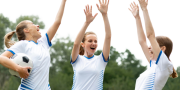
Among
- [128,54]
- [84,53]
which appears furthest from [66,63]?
[84,53]

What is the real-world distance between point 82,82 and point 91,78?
0.67 feet

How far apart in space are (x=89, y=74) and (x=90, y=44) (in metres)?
0.70

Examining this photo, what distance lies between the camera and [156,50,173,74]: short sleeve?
390 centimetres

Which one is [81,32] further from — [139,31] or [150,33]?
[150,33]

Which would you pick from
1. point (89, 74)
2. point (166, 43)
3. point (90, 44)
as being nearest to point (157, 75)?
point (166, 43)

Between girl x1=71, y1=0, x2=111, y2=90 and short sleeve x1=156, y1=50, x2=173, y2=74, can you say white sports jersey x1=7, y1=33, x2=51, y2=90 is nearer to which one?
girl x1=71, y1=0, x2=111, y2=90

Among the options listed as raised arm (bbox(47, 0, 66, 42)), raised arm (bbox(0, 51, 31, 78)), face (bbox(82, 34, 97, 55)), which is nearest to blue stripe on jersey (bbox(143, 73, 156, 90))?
face (bbox(82, 34, 97, 55))

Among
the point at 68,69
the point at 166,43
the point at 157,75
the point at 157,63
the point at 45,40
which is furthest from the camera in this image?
the point at 68,69

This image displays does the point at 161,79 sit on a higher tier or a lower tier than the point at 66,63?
higher

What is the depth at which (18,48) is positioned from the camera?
13.9ft

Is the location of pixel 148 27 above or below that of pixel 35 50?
above

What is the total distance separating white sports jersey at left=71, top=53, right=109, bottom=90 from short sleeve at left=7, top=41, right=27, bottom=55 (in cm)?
129

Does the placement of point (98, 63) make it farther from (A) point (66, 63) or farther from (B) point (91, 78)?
(A) point (66, 63)

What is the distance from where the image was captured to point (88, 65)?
16.7 ft
